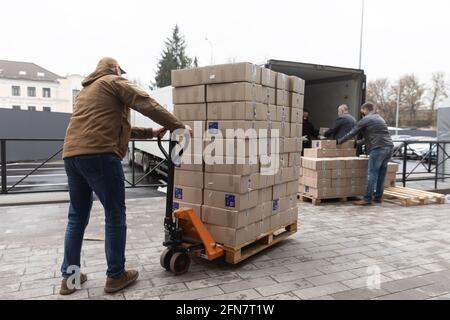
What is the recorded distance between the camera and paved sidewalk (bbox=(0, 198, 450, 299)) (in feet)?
11.0

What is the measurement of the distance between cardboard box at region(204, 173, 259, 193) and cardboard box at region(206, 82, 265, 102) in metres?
0.76

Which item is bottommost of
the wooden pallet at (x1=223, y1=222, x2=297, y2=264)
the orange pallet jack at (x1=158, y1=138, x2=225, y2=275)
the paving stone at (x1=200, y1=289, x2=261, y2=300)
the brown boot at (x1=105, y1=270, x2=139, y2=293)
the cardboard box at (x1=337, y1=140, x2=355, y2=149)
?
the paving stone at (x1=200, y1=289, x2=261, y2=300)

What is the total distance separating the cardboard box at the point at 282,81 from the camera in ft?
14.2

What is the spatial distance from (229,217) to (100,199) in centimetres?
128

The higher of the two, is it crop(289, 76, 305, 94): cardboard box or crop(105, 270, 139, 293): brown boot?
crop(289, 76, 305, 94): cardboard box

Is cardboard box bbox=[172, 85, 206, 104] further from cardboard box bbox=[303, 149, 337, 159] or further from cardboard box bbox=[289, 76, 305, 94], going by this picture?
cardboard box bbox=[303, 149, 337, 159]

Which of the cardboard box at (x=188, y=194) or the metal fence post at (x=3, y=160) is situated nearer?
the cardboard box at (x=188, y=194)

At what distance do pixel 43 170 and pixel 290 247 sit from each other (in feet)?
45.4

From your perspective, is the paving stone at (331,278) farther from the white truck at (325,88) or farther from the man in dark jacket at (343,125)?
the man in dark jacket at (343,125)

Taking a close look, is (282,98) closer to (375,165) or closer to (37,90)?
(375,165)

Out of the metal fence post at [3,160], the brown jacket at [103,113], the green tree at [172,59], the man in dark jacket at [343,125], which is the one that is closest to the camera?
the brown jacket at [103,113]

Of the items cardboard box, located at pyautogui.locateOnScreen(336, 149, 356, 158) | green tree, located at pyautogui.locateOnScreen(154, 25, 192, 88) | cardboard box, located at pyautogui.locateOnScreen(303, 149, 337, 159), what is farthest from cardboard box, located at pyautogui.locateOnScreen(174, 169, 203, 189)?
green tree, located at pyautogui.locateOnScreen(154, 25, 192, 88)

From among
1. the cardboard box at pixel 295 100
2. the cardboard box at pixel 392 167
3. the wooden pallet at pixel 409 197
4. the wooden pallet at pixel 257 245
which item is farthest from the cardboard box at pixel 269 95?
the cardboard box at pixel 392 167

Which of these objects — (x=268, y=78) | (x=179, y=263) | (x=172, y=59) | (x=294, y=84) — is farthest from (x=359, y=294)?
(x=172, y=59)
